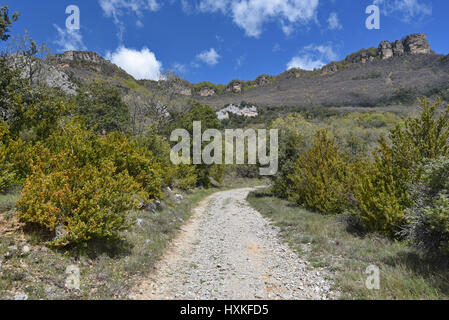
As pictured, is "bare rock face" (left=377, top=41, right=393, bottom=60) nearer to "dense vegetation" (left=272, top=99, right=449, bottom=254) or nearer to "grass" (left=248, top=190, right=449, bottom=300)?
"dense vegetation" (left=272, top=99, right=449, bottom=254)

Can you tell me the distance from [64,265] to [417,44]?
598 ft

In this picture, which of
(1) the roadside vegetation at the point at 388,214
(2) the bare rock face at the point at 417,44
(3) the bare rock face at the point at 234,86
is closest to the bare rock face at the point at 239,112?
(3) the bare rock face at the point at 234,86

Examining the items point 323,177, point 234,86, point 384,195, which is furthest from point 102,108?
point 234,86

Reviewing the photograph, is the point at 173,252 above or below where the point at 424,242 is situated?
below

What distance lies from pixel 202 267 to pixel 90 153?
22.1 feet

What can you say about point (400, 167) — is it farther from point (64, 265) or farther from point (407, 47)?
point (407, 47)

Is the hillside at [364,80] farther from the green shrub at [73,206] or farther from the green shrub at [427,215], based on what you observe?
the green shrub at [427,215]

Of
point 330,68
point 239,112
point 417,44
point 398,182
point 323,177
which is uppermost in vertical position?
point 417,44

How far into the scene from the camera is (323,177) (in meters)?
13.3

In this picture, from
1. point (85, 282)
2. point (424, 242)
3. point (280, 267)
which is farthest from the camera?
point (280, 267)
